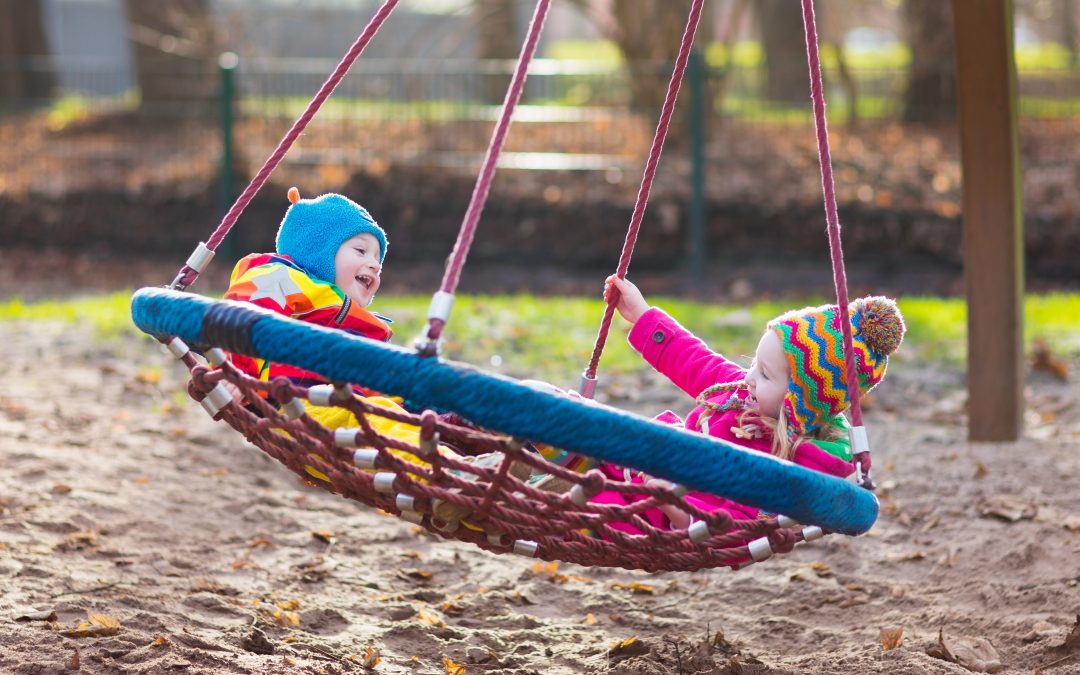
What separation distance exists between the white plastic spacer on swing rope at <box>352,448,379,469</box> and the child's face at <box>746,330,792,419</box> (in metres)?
0.89

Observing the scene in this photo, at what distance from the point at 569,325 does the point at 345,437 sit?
4834 mm

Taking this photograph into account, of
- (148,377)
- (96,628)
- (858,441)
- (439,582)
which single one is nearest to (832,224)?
(858,441)

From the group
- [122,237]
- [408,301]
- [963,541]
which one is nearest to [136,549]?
[963,541]

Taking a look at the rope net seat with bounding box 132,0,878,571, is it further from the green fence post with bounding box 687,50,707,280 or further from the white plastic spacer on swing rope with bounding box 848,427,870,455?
the green fence post with bounding box 687,50,707,280

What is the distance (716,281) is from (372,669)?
6.73 metres

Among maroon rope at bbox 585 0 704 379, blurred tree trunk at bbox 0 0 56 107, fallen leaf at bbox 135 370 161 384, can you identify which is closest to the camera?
maroon rope at bbox 585 0 704 379

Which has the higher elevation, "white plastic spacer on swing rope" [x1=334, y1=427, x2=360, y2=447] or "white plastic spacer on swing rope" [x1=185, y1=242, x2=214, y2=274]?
"white plastic spacer on swing rope" [x1=185, y1=242, x2=214, y2=274]

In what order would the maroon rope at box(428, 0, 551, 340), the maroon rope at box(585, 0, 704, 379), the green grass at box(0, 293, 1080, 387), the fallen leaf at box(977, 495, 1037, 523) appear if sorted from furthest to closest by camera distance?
1. the green grass at box(0, 293, 1080, 387)
2. the fallen leaf at box(977, 495, 1037, 523)
3. the maroon rope at box(585, 0, 704, 379)
4. the maroon rope at box(428, 0, 551, 340)

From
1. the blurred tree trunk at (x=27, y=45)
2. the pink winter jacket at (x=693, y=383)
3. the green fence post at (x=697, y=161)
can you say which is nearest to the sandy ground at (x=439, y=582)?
the pink winter jacket at (x=693, y=383)

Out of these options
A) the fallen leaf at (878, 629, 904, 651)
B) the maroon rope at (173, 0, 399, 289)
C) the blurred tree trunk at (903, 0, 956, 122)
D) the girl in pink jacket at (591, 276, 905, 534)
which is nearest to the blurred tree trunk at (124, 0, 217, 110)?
the blurred tree trunk at (903, 0, 956, 122)

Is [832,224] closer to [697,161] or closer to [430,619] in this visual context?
[430,619]

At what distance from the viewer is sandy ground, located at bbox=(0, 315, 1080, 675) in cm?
312

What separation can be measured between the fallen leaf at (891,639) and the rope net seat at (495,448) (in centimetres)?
75

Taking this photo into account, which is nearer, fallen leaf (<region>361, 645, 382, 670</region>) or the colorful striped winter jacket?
the colorful striped winter jacket
